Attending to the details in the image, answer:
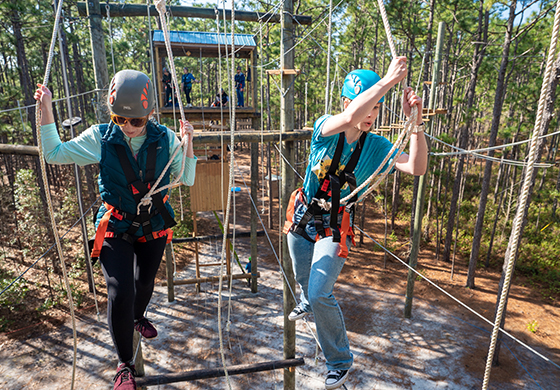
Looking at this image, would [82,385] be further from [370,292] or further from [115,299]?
[370,292]

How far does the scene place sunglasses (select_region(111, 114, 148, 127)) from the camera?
2.07m

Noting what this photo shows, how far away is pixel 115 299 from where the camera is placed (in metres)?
2.07

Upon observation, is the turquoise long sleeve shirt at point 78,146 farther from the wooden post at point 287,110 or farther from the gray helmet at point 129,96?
the wooden post at point 287,110

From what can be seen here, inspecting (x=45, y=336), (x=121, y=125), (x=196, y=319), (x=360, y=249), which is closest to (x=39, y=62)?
(x=45, y=336)

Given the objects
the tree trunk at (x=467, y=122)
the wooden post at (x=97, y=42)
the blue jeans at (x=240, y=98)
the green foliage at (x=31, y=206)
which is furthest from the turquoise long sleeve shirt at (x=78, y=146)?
the tree trunk at (x=467, y=122)

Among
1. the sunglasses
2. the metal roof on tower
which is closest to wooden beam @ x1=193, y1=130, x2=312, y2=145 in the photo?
the sunglasses

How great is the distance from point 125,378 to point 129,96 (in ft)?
6.06

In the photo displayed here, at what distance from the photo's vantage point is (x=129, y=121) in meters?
2.10

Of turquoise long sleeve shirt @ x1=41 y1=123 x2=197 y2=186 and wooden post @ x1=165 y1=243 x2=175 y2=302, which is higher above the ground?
turquoise long sleeve shirt @ x1=41 y1=123 x2=197 y2=186

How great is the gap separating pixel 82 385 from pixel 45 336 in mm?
2346

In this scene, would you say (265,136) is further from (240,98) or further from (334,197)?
(240,98)

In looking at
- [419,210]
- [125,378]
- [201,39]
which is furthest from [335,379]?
[201,39]

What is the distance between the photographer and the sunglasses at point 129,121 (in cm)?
207

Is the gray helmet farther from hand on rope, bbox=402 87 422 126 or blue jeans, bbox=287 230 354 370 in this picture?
hand on rope, bbox=402 87 422 126
